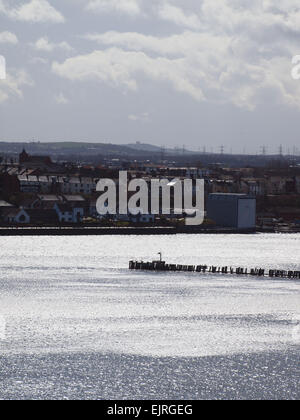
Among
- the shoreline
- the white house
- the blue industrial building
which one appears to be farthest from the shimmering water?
the blue industrial building

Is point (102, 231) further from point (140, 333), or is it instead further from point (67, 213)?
point (140, 333)

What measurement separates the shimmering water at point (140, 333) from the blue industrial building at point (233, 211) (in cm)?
3804

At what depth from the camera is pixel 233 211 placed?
101688 millimetres

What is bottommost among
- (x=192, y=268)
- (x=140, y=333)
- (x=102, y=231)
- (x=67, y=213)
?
(x=102, y=231)

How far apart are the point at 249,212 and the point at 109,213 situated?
45.0 ft

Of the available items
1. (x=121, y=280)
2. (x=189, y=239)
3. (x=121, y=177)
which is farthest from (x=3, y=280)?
(x=121, y=177)

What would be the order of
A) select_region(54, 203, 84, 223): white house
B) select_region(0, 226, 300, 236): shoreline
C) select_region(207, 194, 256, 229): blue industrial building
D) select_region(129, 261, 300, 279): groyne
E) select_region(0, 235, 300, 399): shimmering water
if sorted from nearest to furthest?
select_region(0, 235, 300, 399): shimmering water
select_region(129, 261, 300, 279): groyne
select_region(0, 226, 300, 236): shoreline
select_region(54, 203, 84, 223): white house
select_region(207, 194, 256, 229): blue industrial building

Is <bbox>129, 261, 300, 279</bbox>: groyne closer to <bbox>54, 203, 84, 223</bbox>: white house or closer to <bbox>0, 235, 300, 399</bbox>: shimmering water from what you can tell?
<bbox>0, 235, 300, 399</bbox>: shimmering water

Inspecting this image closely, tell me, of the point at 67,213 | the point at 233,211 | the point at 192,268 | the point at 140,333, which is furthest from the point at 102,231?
the point at 140,333

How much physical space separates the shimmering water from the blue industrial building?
125 feet

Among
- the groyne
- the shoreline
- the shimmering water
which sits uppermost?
the shimmering water

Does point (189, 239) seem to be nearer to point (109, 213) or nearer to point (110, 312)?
point (109, 213)

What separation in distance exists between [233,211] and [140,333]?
2573 inches

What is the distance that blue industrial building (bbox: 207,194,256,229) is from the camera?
101 m
